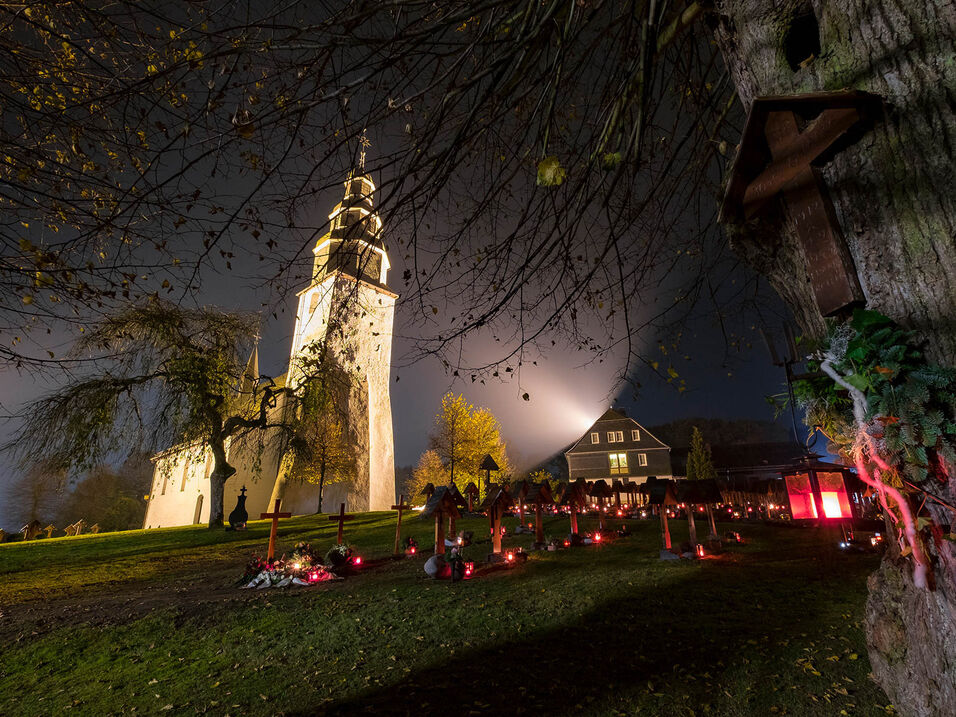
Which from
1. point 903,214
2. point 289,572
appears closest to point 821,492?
point 903,214

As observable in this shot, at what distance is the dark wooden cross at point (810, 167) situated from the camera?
216 centimetres

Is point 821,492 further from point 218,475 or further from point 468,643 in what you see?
point 218,475

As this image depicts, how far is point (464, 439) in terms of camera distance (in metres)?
35.8

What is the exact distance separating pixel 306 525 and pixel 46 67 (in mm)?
22921

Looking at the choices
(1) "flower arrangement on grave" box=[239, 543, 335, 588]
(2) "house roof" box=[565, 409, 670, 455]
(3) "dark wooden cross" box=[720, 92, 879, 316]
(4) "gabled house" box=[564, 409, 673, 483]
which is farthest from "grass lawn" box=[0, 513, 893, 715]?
(2) "house roof" box=[565, 409, 670, 455]

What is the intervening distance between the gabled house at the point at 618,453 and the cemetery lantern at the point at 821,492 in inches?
974

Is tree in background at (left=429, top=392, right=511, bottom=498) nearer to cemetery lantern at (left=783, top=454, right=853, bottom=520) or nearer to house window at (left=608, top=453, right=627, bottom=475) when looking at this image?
house window at (left=608, top=453, right=627, bottom=475)

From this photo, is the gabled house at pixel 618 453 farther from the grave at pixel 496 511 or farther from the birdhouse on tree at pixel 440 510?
the birdhouse on tree at pixel 440 510

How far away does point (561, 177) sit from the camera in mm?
3449

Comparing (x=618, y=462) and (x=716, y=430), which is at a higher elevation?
(x=716, y=430)

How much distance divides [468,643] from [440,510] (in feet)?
19.4

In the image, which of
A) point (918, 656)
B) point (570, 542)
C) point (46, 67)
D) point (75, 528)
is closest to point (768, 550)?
point (570, 542)

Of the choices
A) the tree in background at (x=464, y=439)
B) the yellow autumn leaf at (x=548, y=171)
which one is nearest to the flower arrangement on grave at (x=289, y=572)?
the yellow autumn leaf at (x=548, y=171)

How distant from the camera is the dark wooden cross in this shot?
2158 millimetres
